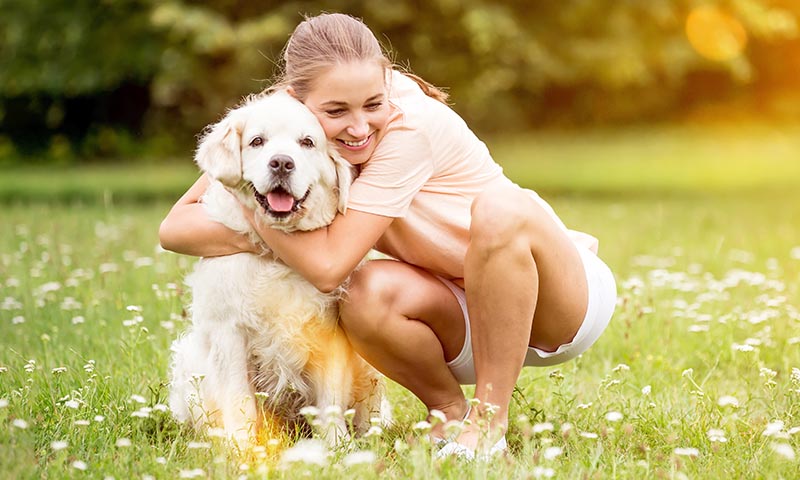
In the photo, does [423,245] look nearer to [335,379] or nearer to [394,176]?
[394,176]

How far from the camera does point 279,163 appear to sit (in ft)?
10.2

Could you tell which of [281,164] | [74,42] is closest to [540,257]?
[281,164]

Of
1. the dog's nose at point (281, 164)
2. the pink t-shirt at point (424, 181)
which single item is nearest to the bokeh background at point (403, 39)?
the pink t-shirt at point (424, 181)

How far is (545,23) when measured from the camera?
41.5 feet

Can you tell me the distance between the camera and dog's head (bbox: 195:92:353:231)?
3.14m

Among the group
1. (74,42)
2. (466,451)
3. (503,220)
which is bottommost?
(466,451)

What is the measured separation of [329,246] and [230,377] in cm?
56

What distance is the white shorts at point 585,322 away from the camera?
3451mm

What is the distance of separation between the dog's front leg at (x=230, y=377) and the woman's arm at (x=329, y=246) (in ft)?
1.07

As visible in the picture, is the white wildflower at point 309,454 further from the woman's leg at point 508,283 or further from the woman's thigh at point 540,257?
the woman's thigh at point 540,257

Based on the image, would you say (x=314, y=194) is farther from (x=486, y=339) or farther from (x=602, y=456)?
(x=602, y=456)

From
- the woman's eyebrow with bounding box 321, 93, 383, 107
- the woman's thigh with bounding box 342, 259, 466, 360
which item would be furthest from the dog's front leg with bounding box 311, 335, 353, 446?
the woman's eyebrow with bounding box 321, 93, 383, 107

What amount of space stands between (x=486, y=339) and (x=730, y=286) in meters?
2.90

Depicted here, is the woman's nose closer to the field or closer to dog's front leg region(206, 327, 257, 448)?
dog's front leg region(206, 327, 257, 448)
